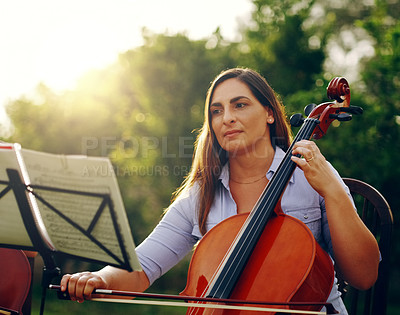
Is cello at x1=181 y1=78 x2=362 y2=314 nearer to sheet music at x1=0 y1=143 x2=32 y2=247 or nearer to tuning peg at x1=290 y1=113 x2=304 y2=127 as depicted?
tuning peg at x1=290 y1=113 x2=304 y2=127

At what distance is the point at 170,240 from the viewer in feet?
5.60

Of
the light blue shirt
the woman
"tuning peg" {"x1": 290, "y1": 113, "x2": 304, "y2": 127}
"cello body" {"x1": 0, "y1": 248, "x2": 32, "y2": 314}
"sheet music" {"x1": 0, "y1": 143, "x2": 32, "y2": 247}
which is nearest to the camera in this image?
"sheet music" {"x1": 0, "y1": 143, "x2": 32, "y2": 247}

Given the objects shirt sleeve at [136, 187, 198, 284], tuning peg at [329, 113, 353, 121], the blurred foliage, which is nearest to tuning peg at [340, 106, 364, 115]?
tuning peg at [329, 113, 353, 121]

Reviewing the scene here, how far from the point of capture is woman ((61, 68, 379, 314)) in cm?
135

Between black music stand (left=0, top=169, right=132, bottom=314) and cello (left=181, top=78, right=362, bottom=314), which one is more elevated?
black music stand (left=0, top=169, right=132, bottom=314)

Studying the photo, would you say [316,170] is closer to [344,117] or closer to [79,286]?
[344,117]

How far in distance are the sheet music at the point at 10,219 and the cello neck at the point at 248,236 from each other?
1.95 feet

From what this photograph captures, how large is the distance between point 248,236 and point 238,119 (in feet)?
1.80

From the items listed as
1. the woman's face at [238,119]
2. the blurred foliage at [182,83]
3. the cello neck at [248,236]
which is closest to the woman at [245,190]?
the woman's face at [238,119]

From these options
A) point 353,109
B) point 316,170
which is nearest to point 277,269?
point 316,170

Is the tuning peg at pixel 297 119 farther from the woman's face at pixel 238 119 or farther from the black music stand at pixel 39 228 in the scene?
the black music stand at pixel 39 228

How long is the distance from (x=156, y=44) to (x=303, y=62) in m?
2.16

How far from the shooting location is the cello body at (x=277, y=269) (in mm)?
1239

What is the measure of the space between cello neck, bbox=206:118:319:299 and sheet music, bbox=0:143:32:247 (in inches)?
23.4
